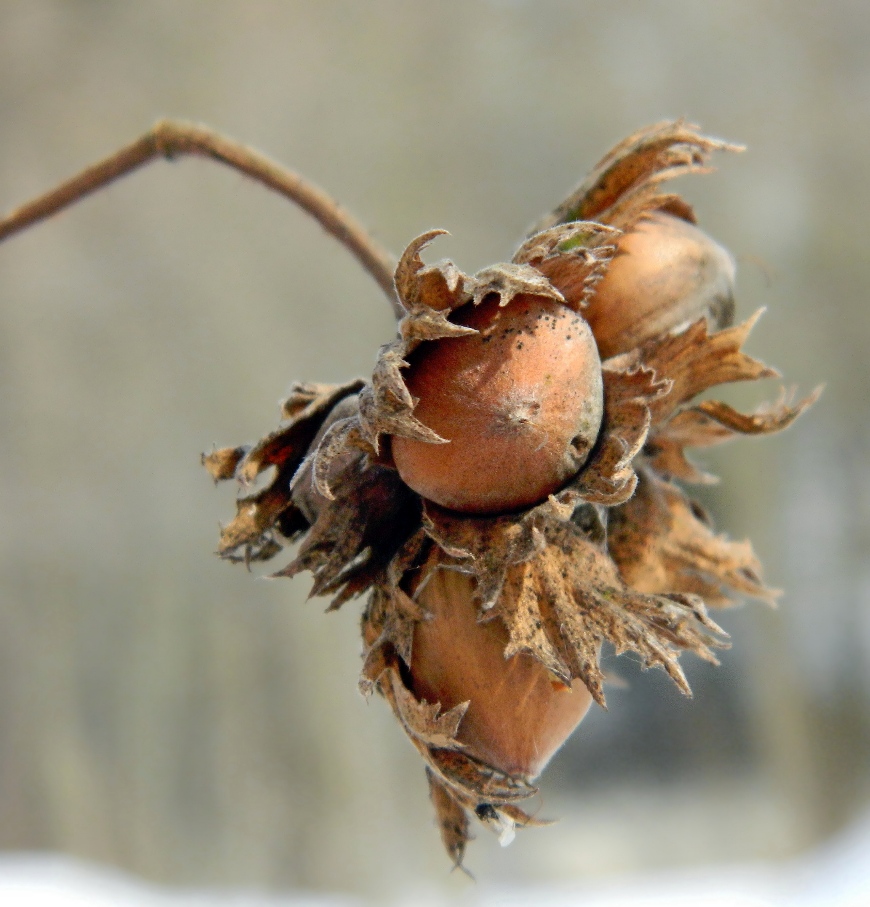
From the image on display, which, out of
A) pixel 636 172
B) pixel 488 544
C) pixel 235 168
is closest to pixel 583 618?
pixel 488 544

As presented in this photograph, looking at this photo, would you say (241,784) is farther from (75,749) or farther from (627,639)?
(627,639)

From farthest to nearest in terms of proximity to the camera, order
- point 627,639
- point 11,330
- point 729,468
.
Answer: point 729,468, point 11,330, point 627,639

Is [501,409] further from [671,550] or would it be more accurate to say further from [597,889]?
[597,889]

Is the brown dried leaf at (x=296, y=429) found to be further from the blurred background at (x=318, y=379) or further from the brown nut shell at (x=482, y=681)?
the blurred background at (x=318, y=379)

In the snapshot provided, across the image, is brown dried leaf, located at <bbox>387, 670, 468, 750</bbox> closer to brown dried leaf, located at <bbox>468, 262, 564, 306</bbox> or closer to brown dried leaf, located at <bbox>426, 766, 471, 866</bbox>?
brown dried leaf, located at <bbox>426, 766, 471, 866</bbox>

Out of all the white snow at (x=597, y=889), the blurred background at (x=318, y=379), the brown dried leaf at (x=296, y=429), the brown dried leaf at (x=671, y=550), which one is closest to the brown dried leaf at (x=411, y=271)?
the brown dried leaf at (x=296, y=429)

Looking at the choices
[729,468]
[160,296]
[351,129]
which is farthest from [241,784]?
[351,129]
